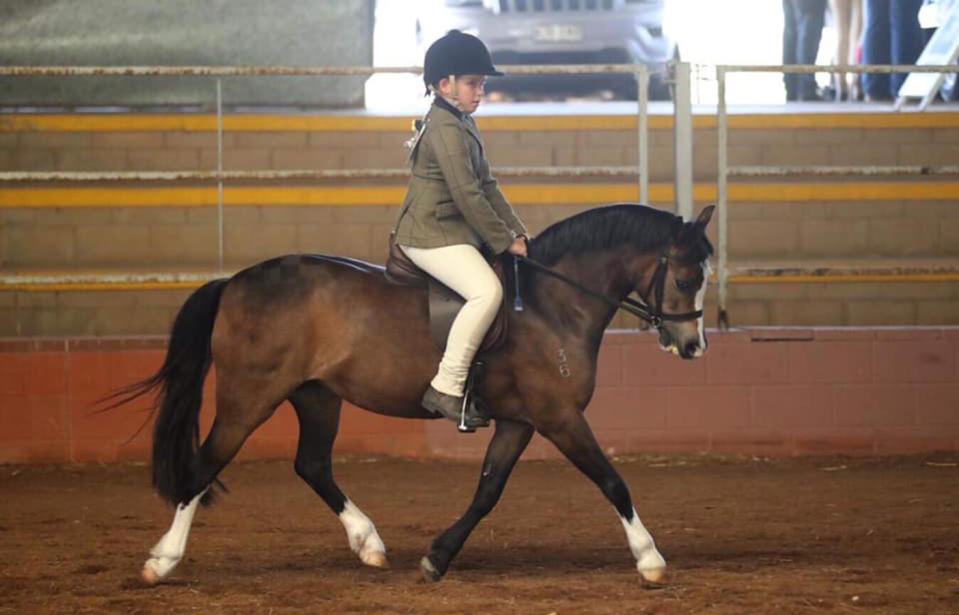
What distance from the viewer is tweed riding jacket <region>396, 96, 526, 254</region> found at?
5.66 meters

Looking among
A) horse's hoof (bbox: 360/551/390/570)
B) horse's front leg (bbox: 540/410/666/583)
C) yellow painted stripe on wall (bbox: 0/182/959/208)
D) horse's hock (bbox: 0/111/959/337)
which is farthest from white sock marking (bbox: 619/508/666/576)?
yellow painted stripe on wall (bbox: 0/182/959/208)

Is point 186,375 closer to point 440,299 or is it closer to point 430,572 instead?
point 440,299

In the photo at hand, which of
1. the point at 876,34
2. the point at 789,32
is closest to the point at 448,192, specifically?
the point at 876,34

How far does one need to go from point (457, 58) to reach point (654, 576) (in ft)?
6.98

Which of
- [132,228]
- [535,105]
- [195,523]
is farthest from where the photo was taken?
[535,105]

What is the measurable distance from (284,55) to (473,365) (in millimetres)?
7399

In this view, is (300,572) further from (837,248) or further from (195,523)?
(837,248)

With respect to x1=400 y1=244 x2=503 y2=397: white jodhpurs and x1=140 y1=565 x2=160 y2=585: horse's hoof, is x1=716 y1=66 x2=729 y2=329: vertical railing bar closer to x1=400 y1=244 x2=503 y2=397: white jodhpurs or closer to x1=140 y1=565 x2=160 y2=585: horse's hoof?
x1=400 y1=244 x2=503 y2=397: white jodhpurs

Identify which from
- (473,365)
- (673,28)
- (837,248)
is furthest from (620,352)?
(673,28)

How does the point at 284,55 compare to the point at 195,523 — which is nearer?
the point at 195,523

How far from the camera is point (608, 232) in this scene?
5891 mm

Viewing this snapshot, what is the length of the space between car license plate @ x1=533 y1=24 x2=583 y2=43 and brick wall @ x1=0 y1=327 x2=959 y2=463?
5.62 metres

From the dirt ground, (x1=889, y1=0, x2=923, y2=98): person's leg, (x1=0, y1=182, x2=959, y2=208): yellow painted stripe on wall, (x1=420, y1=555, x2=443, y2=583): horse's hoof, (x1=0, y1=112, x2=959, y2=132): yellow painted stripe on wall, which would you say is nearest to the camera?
the dirt ground

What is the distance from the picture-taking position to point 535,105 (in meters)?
14.4
